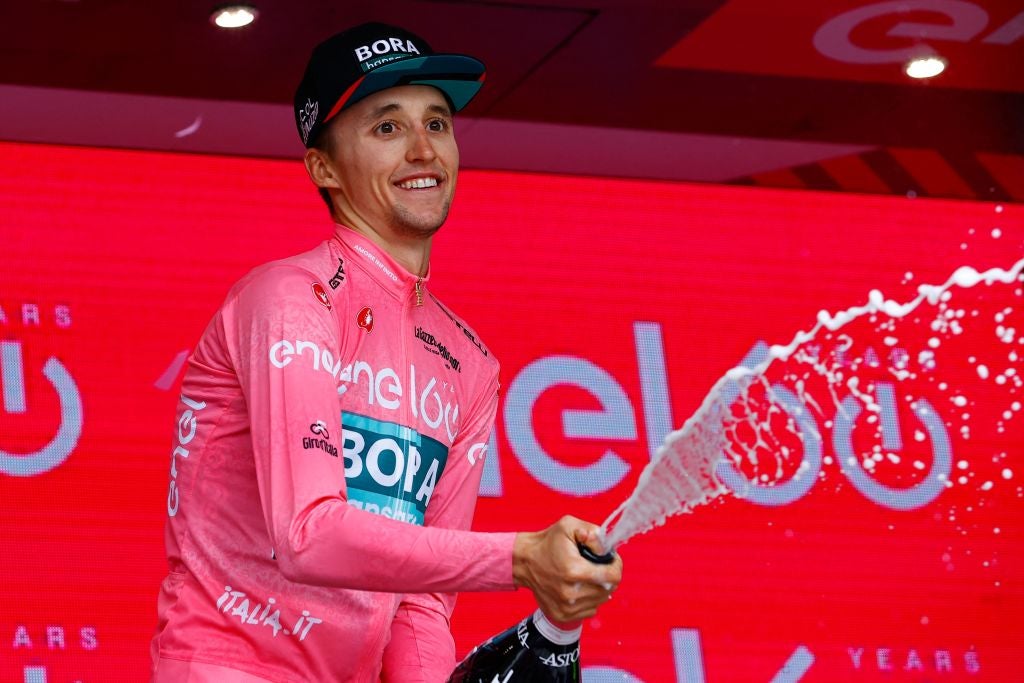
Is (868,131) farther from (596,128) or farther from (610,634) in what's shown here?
(610,634)

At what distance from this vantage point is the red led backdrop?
3705 mm

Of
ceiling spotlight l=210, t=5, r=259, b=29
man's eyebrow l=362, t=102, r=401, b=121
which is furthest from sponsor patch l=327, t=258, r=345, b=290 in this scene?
ceiling spotlight l=210, t=5, r=259, b=29

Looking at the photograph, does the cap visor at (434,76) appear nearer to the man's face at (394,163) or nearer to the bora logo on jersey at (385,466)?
the man's face at (394,163)

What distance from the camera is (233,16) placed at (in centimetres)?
387

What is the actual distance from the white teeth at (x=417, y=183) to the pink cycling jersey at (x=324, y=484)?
10 centimetres

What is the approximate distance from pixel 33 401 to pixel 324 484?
6.16 ft

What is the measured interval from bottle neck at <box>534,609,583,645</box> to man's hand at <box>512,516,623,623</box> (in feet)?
0.19

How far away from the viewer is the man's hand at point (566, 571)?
1896 mm

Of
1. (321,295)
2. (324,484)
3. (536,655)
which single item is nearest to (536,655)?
(536,655)

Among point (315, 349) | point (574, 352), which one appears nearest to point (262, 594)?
point (315, 349)

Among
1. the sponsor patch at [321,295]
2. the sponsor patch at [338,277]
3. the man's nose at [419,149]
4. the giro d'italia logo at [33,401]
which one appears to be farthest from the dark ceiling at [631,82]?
the sponsor patch at [321,295]

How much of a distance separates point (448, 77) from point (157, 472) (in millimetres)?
1583

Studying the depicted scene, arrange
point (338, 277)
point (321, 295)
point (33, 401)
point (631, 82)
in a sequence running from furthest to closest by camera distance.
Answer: point (631, 82) → point (33, 401) → point (338, 277) → point (321, 295)

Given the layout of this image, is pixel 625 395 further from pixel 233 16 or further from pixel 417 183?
pixel 417 183
